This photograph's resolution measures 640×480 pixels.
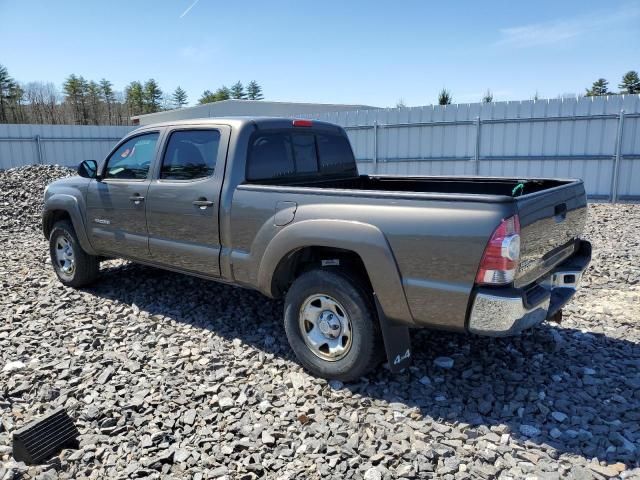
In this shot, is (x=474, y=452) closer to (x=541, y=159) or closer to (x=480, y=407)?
(x=480, y=407)

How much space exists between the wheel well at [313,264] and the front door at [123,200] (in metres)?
1.70

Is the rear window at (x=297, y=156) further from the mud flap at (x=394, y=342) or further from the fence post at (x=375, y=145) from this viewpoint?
the fence post at (x=375, y=145)

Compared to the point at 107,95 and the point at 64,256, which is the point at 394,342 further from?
the point at 107,95

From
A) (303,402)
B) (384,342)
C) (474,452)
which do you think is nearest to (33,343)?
(303,402)

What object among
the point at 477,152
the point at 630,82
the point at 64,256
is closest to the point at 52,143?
the point at 64,256

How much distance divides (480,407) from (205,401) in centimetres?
190

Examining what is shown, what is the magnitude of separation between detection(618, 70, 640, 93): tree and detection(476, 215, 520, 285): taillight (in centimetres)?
6354

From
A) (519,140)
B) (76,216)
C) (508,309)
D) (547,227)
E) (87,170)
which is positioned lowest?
(508,309)

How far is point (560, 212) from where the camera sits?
3443 mm

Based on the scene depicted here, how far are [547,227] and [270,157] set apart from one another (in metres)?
2.32

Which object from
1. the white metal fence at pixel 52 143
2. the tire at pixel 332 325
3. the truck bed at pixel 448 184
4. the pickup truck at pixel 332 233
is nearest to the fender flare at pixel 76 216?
the pickup truck at pixel 332 233

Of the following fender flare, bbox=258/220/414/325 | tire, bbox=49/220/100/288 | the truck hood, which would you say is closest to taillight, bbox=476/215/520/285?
fender flare, bbox=258/220/414/325

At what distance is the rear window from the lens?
4223 mm

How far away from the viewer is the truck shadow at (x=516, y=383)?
118 inches
